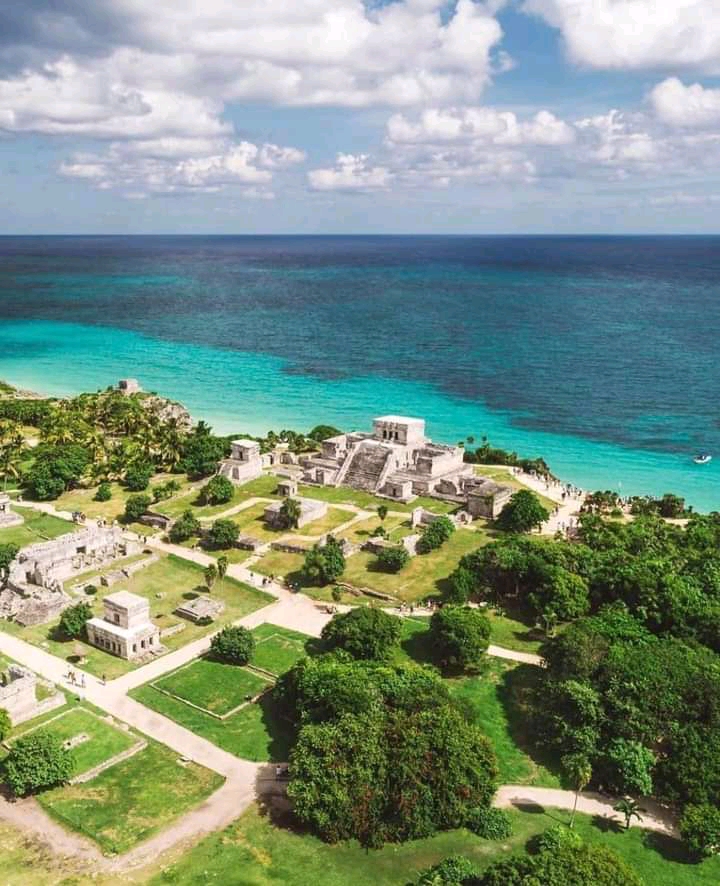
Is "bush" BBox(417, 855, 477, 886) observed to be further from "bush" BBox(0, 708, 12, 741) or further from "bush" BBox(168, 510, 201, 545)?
"bush" BBox(168, 510, 201, 545)

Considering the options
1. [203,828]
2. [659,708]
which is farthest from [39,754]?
[659,708]

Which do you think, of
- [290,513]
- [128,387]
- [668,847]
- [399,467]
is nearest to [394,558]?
[290,513]

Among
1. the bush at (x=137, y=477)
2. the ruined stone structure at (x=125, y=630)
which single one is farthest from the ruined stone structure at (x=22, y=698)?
the bush at (x=137, y=477)

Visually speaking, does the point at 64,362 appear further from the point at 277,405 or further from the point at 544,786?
the point at 544,786

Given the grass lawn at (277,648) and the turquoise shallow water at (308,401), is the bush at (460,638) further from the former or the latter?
the turquoise shallow water at (308,401)

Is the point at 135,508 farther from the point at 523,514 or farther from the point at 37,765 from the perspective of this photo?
the point at 37,765

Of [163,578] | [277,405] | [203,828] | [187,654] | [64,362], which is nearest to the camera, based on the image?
[203,828]
